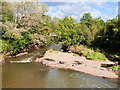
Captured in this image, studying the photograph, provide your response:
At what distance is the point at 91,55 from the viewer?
65.2 ft

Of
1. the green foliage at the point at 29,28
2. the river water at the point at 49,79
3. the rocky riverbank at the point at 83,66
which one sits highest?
the green foliage at the point at 29,28

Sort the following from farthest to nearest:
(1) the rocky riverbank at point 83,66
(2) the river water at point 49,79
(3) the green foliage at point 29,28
→ (3) the green foliage at point 29,28 → (1) the rocky riverbank at point 83,66 → (2) the river water at point 49,79

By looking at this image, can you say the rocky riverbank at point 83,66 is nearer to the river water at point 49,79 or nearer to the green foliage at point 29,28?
the river water at point 49,79

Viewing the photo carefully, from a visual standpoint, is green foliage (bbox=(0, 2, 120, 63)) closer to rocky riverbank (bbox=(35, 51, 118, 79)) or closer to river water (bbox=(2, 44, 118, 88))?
rocky riverbank (bbox=(35, 51, 118, 79))

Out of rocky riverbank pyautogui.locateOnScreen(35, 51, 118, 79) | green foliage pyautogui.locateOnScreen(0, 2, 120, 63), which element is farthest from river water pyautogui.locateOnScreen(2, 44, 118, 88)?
green foliage pyautogui.locateOnScreen(0, 2, 120, 63)

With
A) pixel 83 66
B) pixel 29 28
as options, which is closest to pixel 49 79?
pixel 83 66

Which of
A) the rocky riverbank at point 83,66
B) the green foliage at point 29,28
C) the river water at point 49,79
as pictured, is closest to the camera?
the river water at point 49,79

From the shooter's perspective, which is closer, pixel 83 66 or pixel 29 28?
pixel 83 66

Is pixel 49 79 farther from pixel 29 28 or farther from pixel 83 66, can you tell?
pixel 29 28

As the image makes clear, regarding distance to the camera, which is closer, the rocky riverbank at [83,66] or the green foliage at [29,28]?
the rocky riverbank at [83,66]

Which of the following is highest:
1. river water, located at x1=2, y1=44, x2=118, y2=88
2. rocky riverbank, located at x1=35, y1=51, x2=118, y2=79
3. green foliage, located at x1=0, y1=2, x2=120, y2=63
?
green foliage, located at x1=0, y1=2, x2=120, y2=63

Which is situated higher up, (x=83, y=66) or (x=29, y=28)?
(x=29, y=28)

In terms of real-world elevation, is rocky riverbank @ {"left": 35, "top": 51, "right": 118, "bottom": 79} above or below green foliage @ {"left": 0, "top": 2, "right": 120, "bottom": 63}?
below

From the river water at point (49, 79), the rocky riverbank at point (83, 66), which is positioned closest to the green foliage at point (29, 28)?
the rocky riverbank at point (83, 66)
